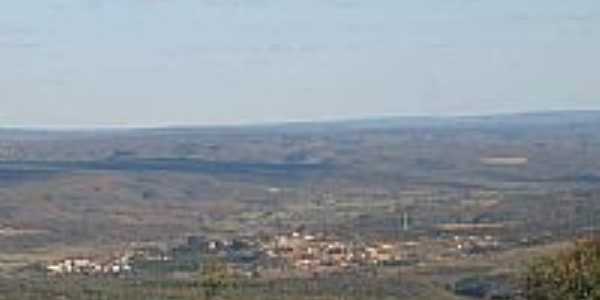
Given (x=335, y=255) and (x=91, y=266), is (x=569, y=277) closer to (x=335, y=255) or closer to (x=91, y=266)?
(x=335, y=255)

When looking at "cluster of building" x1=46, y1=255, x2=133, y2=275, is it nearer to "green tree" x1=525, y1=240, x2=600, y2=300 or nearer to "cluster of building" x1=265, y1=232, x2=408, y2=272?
"cluster of building" x1=265, y1=232, x2=408, y2=272

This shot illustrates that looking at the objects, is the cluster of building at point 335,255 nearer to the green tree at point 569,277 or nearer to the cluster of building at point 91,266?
the cluster of building at point 91,266

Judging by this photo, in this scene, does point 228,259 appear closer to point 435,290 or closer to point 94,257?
point 94,257

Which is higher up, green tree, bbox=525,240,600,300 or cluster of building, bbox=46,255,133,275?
green tree, bbox=525,240,600,300

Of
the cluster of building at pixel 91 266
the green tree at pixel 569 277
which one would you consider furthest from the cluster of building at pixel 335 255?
the green tree at pixel 569 277

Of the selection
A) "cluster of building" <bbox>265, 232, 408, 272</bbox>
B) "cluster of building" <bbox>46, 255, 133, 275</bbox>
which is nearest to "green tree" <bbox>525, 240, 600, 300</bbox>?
"cluster of building" <bbox>265, 232, 408, 272</bbox>

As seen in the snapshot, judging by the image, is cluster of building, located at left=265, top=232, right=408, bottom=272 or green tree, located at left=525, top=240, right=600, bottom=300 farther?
cluster of building, located at left=265, top=232, right=408, bottom=272

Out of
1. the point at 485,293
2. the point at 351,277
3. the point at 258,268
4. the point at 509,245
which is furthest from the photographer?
the point at 509,245

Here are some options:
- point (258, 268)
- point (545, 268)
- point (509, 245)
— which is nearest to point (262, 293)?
point (258, 268)

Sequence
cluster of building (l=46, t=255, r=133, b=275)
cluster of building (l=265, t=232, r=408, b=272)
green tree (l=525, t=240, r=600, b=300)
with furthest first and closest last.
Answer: cluster of building (l=265, t=232, r=408, b=272) → cluster of building (l=46, t=255, r=133, b=275) → green tree (l=525, t=240, r=600, b=300)
